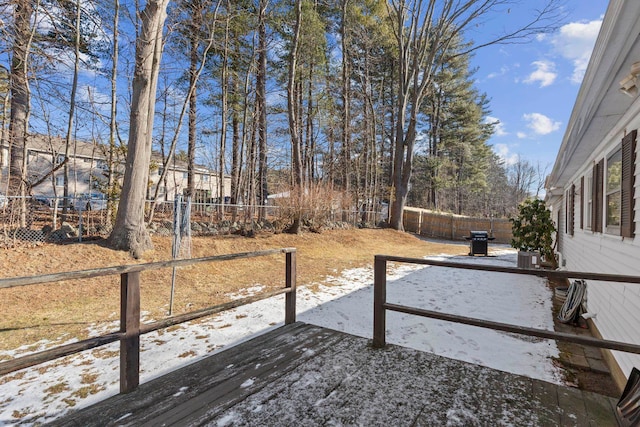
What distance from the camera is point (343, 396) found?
196 cm

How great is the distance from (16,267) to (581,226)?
1029 cm

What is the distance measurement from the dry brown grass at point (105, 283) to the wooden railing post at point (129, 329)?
2.50m

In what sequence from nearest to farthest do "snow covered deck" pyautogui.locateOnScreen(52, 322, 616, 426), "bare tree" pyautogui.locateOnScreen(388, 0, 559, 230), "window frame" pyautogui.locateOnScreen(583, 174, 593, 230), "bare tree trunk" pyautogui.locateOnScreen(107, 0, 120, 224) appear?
"snow covered deck" pyautogui.locateOnScreen(52, 322, 616, 426), "window frame" pyautogui.locateOnScreen(583, 174, 593, 230), "bare tree trunk" pyautogui.locateOnScreen(107, 0, 120, 224), "bare tree" pyautogui.locateOnScreen(388, 0, 559, 230)

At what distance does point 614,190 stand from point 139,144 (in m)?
8.61

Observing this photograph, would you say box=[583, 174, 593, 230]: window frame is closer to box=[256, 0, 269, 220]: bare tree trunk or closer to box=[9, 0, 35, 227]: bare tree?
box=[256, 0, 269, 220]: bare tree trunk

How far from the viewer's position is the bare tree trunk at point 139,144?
22.7ft

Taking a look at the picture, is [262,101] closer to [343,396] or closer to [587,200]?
[587,200]

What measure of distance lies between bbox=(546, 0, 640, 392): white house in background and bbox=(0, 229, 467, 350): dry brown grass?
4.76 metres

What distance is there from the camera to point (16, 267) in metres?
5.47

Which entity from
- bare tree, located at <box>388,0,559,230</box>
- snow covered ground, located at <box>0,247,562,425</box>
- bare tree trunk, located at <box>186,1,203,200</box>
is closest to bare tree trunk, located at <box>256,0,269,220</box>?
bare tree trunk, located at <box>186,1,203,200</box>

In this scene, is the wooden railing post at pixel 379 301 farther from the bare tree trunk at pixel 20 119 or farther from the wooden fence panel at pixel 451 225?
the wooden fence panel at pixel 451 225

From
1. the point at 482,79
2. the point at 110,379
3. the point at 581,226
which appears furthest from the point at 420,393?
the point at 482,79

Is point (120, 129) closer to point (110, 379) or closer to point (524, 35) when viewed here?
point (110, 379)

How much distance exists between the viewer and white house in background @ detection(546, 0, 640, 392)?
1908mm
